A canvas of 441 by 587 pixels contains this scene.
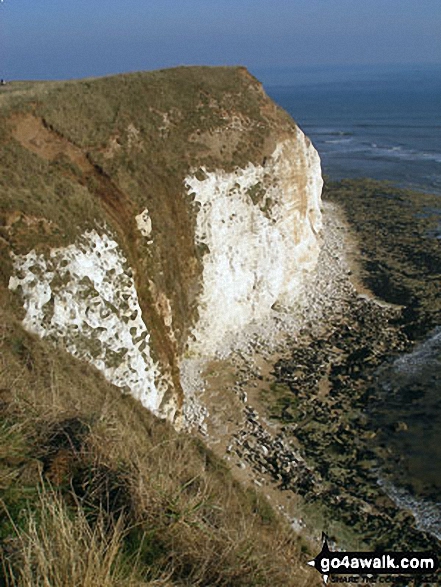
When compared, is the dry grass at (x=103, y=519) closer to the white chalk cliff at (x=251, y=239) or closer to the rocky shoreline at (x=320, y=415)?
the rocky shoreline at (x=320, y=415)

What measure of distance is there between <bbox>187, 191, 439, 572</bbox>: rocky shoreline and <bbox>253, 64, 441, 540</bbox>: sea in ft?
2.36

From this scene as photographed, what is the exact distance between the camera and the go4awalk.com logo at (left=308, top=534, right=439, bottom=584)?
763 centimetres

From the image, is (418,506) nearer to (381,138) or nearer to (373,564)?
(373,564)

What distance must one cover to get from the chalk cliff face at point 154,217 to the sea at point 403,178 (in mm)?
8451

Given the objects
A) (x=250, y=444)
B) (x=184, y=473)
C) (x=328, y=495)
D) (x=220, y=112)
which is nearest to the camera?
(x=184, y=473)

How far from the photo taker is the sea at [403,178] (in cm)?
1839

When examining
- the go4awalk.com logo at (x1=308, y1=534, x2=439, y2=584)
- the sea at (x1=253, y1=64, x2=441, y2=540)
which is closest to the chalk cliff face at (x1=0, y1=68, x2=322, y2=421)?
the sea at (x1=253, y1=64, x2=441, y2=540)

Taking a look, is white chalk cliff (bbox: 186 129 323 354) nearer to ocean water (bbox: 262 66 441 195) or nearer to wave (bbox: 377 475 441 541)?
wave (bbox: 377 475 441 541)

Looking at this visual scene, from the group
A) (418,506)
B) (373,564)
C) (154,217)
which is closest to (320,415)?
(418,506)

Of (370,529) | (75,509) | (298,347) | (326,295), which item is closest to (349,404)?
(298,347)

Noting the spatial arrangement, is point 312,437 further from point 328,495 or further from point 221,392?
point 221,392

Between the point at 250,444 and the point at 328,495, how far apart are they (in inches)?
140

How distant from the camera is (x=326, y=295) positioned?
31812mm

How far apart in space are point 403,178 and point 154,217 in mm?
49598
